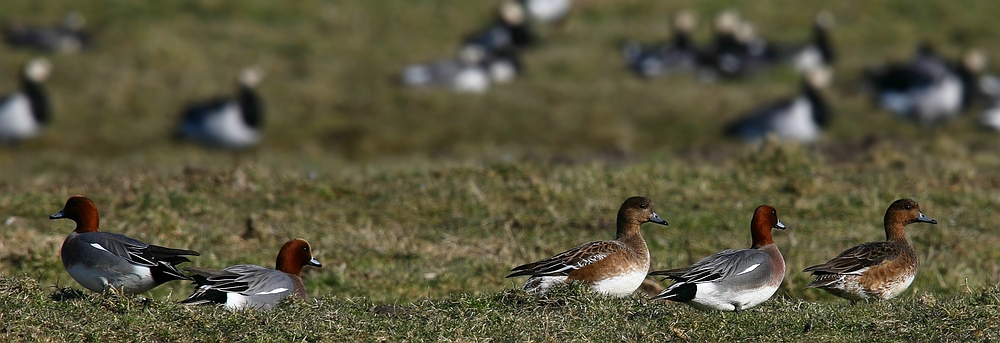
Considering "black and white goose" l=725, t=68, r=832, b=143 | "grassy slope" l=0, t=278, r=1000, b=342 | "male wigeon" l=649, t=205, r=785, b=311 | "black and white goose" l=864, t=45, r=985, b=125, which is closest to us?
"grassy slope" l=0, t=278, r=1000, b=342

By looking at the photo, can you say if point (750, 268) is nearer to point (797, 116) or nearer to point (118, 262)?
point (118, 262)

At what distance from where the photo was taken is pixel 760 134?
64.6 feet

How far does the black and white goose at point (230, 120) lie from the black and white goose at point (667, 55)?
24.5ft

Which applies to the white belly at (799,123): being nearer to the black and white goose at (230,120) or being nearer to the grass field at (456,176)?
the grass field at (456,176)

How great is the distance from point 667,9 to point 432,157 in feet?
43.8

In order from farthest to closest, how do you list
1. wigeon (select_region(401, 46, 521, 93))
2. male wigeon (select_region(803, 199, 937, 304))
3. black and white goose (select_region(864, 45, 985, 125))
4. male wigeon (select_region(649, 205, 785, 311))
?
wigeon (select_region(401, 46, 521, 93)) → black and white goose (select_region(864, 45, 985, 125)) → male wigeon (select_region(803, 199, 937, 304)) → male wigeon (select_region(649, 205, 785, 311))

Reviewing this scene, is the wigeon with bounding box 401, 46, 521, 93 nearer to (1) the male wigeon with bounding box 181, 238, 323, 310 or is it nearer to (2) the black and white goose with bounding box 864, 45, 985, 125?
(2) the black and white goose with bounding box 864, 45, 985, 125

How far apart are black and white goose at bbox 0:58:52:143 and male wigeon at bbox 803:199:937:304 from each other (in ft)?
49.5

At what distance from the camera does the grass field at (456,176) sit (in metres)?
6.99

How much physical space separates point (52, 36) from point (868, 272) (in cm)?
1951

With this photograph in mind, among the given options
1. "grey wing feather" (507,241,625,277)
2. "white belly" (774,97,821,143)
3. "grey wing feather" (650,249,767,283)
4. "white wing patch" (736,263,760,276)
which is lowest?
"white belly" (774,97,821,143)

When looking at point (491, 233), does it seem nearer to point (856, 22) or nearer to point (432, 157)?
point (432, 157)

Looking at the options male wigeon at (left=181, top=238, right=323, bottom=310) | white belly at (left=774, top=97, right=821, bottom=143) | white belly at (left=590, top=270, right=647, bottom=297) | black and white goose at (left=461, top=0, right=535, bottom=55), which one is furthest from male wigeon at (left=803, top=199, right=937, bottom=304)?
black and white goose at (left=461, top=0, right=535, bottom=55)

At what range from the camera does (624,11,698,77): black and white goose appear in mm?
24297
